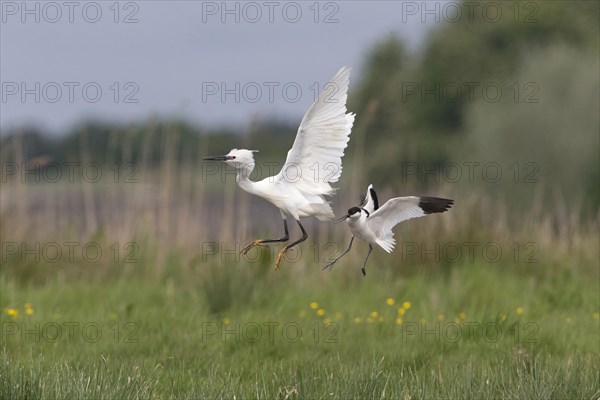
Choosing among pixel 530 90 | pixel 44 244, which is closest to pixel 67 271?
pixel 44 244

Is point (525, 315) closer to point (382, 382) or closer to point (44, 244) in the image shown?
point (382, 382)

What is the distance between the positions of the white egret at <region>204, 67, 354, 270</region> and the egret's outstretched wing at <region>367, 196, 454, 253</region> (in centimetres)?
24

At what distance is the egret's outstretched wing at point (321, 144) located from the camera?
3703mm

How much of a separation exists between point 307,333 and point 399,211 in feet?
19.6

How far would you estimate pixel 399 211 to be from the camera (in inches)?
150

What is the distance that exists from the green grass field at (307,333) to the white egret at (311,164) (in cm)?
270

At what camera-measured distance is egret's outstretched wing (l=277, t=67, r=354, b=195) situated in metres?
3.70

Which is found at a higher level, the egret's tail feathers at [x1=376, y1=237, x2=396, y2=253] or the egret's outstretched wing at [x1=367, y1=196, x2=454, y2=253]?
the egret's outstretched wing at [x1=367, y1=196, x2=454, y2=253]
